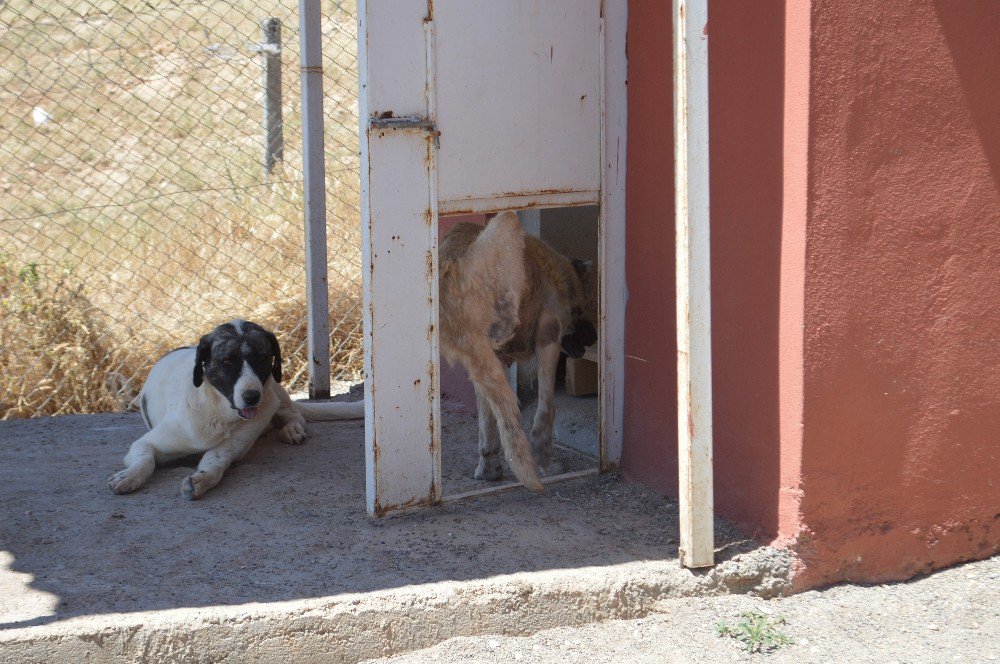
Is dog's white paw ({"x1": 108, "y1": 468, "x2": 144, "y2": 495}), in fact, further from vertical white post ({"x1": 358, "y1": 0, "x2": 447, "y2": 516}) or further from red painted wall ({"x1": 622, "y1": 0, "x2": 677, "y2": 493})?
red painted wall ({"x1": 622, "y1": 0, "x2": 677, "y2": 493})

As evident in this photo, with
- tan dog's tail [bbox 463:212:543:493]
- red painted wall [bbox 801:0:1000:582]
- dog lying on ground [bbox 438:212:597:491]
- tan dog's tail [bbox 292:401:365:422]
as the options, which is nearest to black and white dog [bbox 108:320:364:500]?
tan dog's tail [bbox 292:401:365:422]

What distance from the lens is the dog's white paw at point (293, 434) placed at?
511cm

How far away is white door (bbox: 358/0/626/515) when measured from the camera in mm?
3695

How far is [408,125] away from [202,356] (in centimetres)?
162

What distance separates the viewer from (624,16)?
4.13 meters

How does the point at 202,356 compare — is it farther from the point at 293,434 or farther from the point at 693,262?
the point at 693,262

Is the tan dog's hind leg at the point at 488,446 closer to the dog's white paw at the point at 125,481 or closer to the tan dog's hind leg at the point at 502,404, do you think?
the tan dog's hind leg at the point at 502,404

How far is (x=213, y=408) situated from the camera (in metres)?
4.70

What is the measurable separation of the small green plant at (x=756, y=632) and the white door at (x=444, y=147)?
51.7 inches

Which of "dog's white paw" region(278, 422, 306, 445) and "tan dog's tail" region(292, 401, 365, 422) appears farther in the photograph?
"tan dog's tail" region(292, 401, 365, 422)

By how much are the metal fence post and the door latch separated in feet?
15.1

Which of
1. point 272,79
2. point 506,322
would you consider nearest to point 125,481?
point 506,322

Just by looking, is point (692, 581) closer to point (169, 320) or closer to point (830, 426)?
point (830, 426)

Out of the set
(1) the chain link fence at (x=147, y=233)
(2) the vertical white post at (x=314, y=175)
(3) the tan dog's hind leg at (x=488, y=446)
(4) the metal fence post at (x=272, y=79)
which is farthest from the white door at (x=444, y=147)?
(4) the metal fence post at (x=272, y=79)
